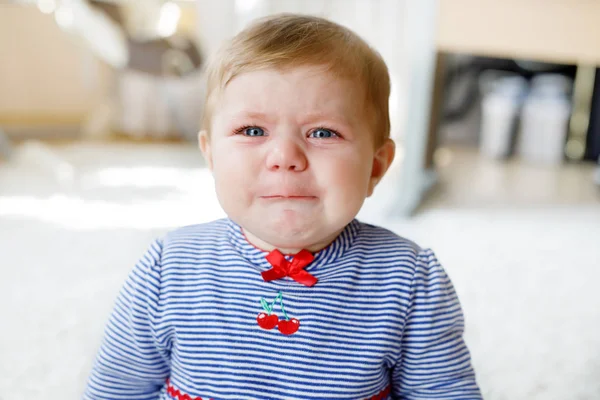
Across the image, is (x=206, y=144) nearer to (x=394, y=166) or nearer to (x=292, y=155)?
(x=292, y=155)

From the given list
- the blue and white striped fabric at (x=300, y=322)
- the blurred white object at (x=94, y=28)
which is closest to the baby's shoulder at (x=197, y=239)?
the blue and white striped fabric at (x=300, y=322)

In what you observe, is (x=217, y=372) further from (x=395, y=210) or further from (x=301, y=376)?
(x=395, y=210)

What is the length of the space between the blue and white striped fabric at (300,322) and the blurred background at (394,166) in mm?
226

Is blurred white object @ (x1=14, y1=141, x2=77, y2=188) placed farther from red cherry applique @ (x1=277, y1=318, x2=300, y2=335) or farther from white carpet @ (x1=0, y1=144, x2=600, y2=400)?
red cherry applique @ (x1=277, y1=318, x2=300, y2=335)

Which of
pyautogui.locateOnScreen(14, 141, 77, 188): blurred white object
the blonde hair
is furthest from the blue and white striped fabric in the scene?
pyautogui.locateOnScreen(14, 141, 77, 188): blurred white object

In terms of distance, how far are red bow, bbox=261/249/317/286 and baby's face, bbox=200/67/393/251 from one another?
0.02 meters

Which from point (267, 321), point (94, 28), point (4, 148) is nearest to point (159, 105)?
point (94, 28)

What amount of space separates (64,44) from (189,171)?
1051 millimetres

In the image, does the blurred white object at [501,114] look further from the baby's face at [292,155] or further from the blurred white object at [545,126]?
the baby's face at [292,155]

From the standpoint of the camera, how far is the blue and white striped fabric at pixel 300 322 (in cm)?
51

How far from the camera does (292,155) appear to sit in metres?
0.48

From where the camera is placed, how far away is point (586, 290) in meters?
1.03

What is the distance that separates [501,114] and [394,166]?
0.43m

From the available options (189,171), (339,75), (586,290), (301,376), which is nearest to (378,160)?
(339,75)
